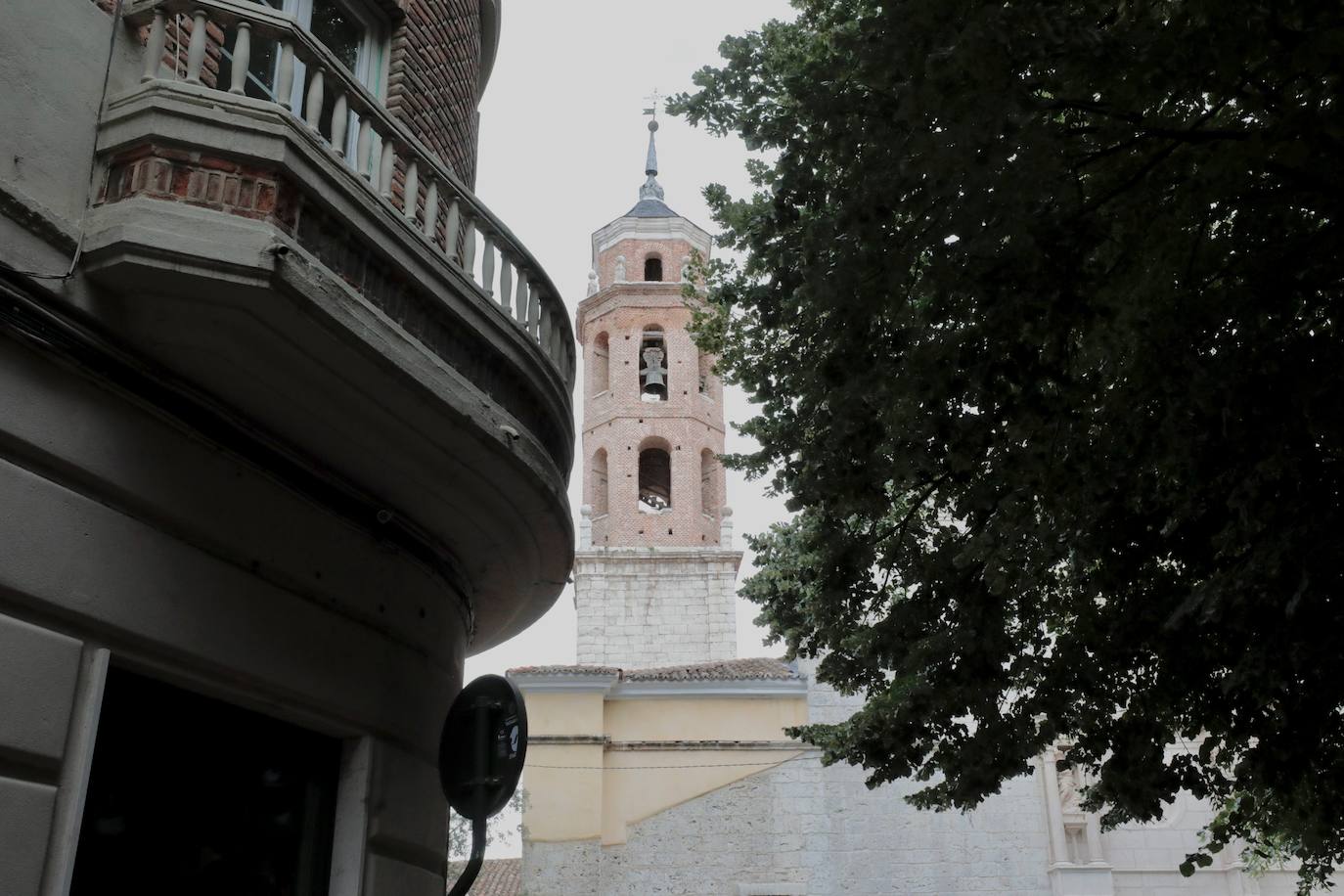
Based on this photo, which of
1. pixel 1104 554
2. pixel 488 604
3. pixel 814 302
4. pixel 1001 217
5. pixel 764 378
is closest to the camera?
pixel 1001 217

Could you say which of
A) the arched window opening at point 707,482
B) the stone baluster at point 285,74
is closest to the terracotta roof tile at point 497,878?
the arched window opening at point 707,482

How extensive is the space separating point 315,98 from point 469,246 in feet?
4.24

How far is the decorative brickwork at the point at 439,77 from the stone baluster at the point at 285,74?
6.44ft

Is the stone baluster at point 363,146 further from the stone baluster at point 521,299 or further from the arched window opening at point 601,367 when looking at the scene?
the arched window opening at point 601,367

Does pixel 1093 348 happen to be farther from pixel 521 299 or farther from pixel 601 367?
pixel 601 367

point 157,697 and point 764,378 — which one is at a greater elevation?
point 764,378

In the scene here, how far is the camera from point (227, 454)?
17.9 ft

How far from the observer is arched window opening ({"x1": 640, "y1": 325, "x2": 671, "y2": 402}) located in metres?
44.3

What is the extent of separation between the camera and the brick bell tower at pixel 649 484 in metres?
41.6

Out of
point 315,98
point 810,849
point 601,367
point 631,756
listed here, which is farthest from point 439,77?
Result: point 601,367

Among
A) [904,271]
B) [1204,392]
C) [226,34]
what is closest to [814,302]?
[904,271]

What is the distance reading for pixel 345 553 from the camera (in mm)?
6203

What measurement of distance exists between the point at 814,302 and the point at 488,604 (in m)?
2.97

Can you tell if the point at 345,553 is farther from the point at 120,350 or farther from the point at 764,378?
the point at 764,378
